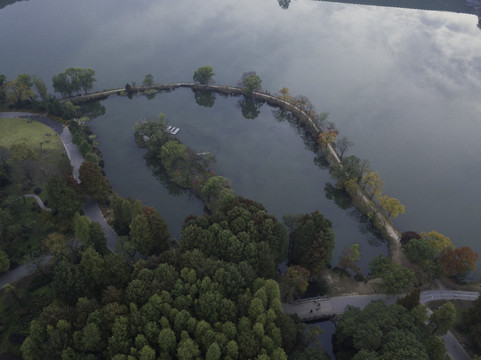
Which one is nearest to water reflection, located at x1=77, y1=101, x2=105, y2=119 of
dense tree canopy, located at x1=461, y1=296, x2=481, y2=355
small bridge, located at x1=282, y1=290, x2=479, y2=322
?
small bridge, located at x1=282, y1=290, x2=479, y2=322

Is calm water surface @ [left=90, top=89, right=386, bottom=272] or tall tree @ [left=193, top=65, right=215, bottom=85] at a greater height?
tall tree @ [left=193, top=65, right=215, bottom=85]

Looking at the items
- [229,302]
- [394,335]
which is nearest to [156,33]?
[229,302]

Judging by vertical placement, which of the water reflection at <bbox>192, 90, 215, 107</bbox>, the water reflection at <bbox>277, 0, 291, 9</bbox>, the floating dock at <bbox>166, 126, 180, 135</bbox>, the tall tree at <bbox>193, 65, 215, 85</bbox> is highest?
the water reflection at <bbox>277, 0, 291, 9</bbox>

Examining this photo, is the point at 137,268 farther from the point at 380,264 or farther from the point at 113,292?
the point at 380,264

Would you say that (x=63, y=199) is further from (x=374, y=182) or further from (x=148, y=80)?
(x=374, y=182)

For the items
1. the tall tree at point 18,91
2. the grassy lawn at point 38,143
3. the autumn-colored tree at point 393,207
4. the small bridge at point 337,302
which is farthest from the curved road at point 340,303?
the tall tree at point 18,91

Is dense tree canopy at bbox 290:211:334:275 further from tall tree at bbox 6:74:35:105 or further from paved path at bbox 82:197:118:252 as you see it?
tall tree at bbox 6:74:35:105
